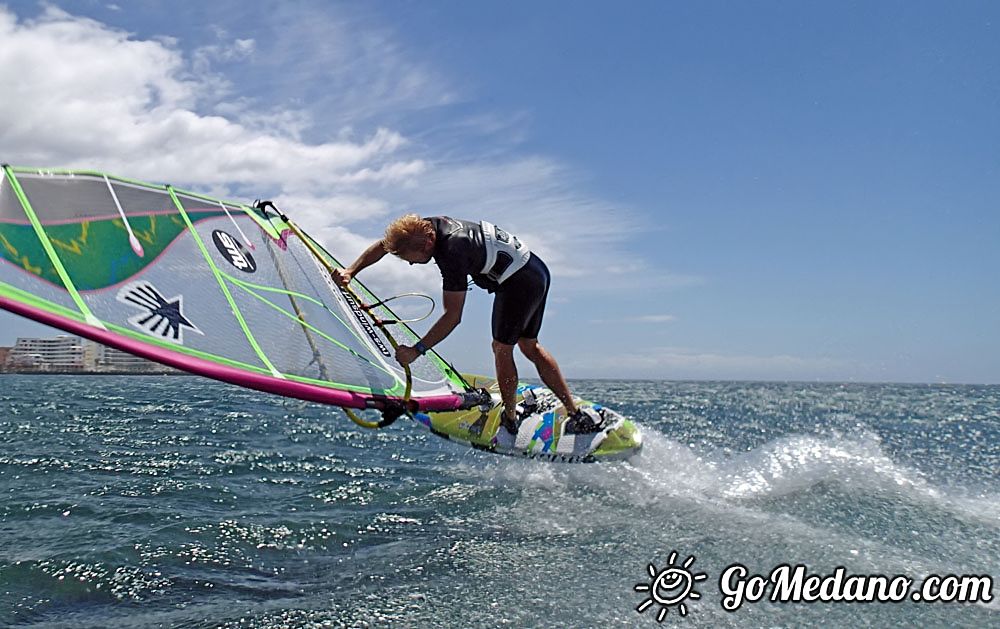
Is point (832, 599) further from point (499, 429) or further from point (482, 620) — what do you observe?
point (499, 429)

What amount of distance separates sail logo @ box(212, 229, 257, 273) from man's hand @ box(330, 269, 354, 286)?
50 centimetres

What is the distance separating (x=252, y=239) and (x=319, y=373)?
1317 mm

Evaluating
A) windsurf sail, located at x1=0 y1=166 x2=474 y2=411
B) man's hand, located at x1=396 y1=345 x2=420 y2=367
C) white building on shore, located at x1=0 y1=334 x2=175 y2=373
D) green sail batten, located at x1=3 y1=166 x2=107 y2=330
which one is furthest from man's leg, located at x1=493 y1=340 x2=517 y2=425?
white building on shore, located at x1=0 y1=334 x2=175 y2=373

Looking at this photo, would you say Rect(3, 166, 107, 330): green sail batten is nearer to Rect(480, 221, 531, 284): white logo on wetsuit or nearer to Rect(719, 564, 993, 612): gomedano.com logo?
Rect(480, 221, 531, 284): white logo on wetsuit

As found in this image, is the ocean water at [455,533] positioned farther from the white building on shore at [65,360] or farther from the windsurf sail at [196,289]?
the white building on shore at [65,360]

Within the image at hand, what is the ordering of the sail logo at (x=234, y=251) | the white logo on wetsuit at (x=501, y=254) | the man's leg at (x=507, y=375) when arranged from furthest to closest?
the man's leg at (x=507, y=375), the white logo on wetsuit at (x=501, y=254), the sail logo at (x=234, y=251)

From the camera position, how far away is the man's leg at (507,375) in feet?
16.9

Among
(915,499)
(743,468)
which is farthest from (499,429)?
(915,499)

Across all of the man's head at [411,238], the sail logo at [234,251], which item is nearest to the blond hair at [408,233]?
the man's head at [411,238]

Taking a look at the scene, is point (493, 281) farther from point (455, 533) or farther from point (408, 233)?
point (455, 533)

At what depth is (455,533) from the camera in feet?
15.3

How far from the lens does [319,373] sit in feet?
11.8

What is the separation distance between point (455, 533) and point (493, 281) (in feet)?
5.67

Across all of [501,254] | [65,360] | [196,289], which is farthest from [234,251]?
[65,360]
